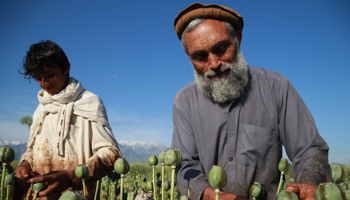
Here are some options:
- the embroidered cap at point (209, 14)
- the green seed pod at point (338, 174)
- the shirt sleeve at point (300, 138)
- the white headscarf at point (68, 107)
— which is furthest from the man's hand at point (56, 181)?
the green seed pod at point (338, 174)

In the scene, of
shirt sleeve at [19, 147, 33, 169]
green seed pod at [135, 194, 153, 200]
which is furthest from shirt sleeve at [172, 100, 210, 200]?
shirt sleeve at [19, 147, 33, 169]

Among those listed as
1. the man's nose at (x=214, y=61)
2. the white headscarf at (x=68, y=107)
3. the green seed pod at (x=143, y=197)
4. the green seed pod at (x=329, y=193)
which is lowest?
the green seed pod at (x=143, y=197)

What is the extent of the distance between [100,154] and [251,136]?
1.56m

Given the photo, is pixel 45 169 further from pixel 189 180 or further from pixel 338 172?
pixel 338 172

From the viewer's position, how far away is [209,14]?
2.43 meters

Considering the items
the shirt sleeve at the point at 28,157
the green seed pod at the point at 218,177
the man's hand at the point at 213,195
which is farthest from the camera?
the shirt sleeve at the point at 28,157

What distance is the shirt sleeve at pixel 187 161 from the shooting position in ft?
6.40

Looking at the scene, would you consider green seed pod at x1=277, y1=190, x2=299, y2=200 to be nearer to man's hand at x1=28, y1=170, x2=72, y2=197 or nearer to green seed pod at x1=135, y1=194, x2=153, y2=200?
green seed pod at x1=135, y1=194, x2=153, y2=200

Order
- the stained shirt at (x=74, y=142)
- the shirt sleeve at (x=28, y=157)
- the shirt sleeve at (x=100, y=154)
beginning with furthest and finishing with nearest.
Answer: the shirt sleeve at (x=28, y=157)
the stained shirt at (x=74, y=142)
the shirt sleeve at (x=100, y=154)

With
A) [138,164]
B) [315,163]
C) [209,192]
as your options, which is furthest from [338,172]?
[138,164]

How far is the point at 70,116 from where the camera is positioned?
3.09 m

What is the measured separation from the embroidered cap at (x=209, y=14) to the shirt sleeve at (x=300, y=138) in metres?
0.76

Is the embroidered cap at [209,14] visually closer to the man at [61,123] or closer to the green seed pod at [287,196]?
the man at [61,123]

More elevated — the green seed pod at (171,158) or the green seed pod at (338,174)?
the green seed pod at (171,158)
